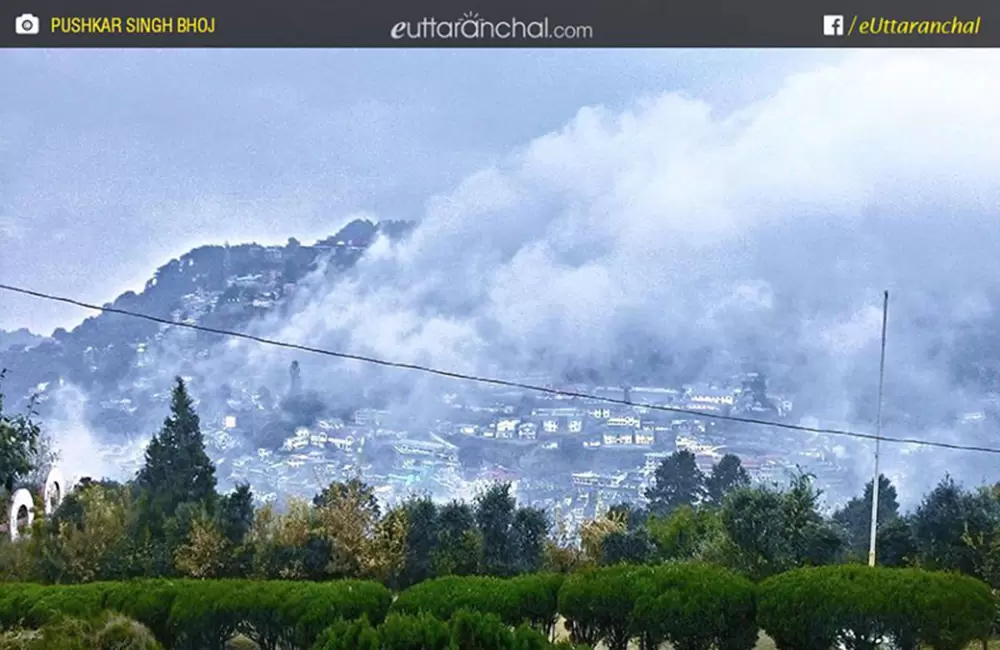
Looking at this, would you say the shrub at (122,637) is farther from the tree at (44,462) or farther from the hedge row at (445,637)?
the tree at (44,462)

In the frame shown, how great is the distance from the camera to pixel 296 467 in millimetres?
9344

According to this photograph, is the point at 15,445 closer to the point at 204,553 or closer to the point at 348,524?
the point at 204,553

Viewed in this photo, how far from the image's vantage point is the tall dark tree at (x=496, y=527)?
7.66m

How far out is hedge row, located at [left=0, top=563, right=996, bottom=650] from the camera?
5.23 metres

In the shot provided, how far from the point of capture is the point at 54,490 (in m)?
9.17

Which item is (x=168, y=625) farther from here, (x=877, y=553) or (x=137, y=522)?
(x=877, y=553)

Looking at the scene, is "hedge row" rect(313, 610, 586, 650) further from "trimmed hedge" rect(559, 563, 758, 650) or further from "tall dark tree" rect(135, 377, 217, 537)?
"tall dark tree" rect(135, 377, 217, 537)
